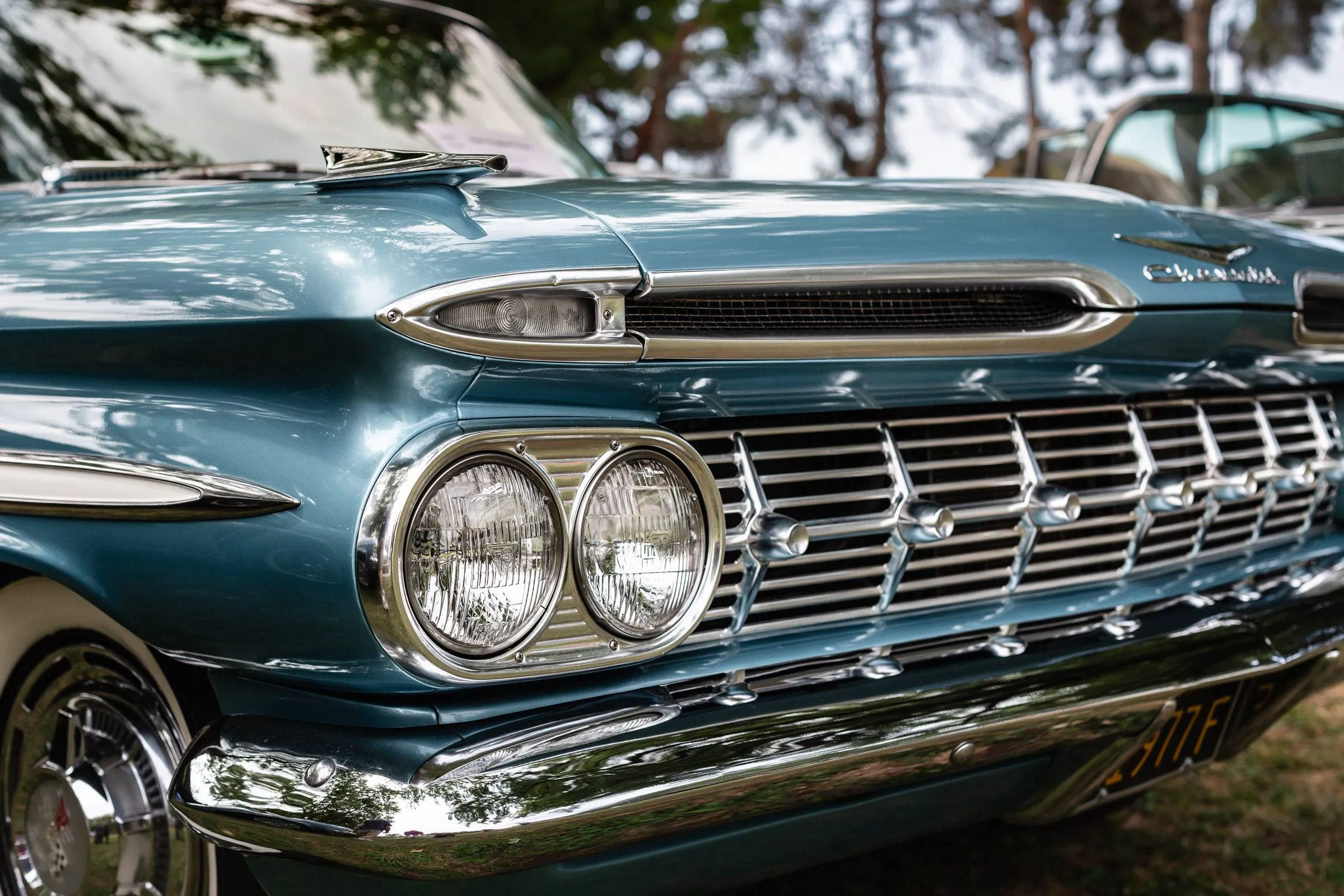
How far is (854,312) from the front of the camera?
179 cm

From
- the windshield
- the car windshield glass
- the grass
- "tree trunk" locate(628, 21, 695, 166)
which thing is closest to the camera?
the windshield

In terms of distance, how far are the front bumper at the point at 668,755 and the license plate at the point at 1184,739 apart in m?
0.07

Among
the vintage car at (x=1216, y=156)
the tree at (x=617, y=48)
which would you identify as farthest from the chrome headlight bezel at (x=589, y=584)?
the tree at (x=617, y=48)

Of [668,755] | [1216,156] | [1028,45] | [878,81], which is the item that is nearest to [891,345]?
[668,755]

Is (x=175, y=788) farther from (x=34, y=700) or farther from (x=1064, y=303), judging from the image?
(x=1064, y=303)

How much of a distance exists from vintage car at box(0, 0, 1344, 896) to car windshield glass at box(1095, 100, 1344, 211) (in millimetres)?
2391


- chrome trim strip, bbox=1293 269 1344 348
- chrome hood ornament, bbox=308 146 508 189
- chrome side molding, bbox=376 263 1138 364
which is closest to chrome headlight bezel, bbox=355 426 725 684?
chrome side molding, bbox=376 263 1138 364

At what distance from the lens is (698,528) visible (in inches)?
65.2

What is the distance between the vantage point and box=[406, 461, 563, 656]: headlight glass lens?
4.83ft

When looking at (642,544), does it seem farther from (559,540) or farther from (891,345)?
(891,345)

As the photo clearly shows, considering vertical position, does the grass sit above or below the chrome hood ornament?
below

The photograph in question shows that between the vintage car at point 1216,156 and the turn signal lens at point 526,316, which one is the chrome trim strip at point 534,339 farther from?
the vintage car at point 1216,156

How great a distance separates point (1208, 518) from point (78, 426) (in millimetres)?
1795

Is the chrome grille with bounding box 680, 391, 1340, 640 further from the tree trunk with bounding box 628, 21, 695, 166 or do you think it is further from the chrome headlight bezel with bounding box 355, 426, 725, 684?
the tree trunk with bounding box 628, 21, 695, 166
